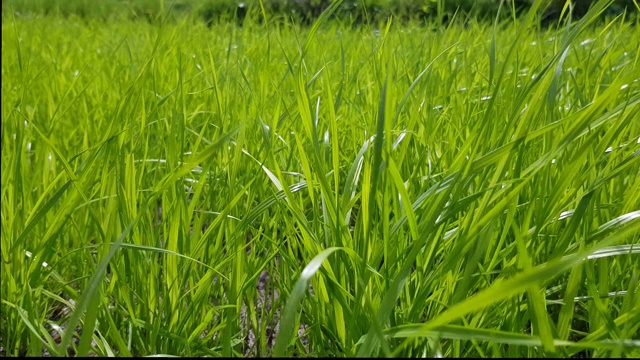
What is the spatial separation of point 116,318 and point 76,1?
646 cm

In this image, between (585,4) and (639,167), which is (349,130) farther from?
(585,4)

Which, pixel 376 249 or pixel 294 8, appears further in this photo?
pixel 294 8

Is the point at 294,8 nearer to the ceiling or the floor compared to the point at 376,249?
nearer to the ceiling

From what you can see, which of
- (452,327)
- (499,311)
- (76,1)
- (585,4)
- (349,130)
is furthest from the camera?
(76,1)

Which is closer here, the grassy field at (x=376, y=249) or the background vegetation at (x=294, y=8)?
the grassy field at (x=376, y=249)

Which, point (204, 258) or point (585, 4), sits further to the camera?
point (585, 4)

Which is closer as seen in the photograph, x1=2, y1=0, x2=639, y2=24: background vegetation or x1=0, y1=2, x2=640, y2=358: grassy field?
x1=0, y1=2, x2=640, y2=358: grassy field

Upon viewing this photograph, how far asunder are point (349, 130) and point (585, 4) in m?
3.57

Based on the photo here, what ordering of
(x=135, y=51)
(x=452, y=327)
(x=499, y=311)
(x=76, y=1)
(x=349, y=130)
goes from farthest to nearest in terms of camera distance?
(x=76, y=1)
(x=135, y=51)
(x=349, y=130)
(x=499, y=311)
(x=452, y=327)

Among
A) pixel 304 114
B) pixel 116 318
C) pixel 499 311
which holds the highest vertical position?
pixel 304 114

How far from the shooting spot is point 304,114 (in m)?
0.67

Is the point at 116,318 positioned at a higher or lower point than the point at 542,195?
lower

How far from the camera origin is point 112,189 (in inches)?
27.6

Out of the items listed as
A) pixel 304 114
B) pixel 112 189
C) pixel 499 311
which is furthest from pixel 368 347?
pixel 112 189
